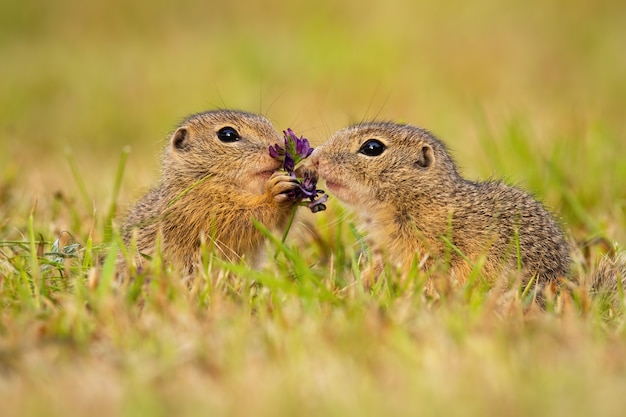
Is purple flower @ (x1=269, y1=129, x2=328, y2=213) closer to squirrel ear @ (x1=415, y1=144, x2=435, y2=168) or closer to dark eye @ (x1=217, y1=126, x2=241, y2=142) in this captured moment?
dark eye @ (x1=217, y1=126, x2=241, y2=142)

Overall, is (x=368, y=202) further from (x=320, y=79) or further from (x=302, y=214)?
(x=320, y=79)

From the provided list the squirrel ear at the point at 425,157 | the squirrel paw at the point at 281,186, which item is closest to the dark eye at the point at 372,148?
the squirrel ear at the point at 425,157

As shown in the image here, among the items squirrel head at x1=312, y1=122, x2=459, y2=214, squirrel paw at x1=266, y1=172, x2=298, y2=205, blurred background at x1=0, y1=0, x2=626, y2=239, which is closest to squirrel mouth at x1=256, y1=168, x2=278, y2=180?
squirrel paw at x1=266, y1=172, x2=298, y2=205

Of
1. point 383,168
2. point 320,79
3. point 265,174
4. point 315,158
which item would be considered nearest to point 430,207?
point 383,168

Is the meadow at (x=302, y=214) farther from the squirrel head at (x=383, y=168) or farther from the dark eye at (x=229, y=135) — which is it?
the dark eye at (x=229, y=135)

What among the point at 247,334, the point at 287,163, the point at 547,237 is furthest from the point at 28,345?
the point at 547,237

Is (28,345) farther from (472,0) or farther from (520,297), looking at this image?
(472,0)
